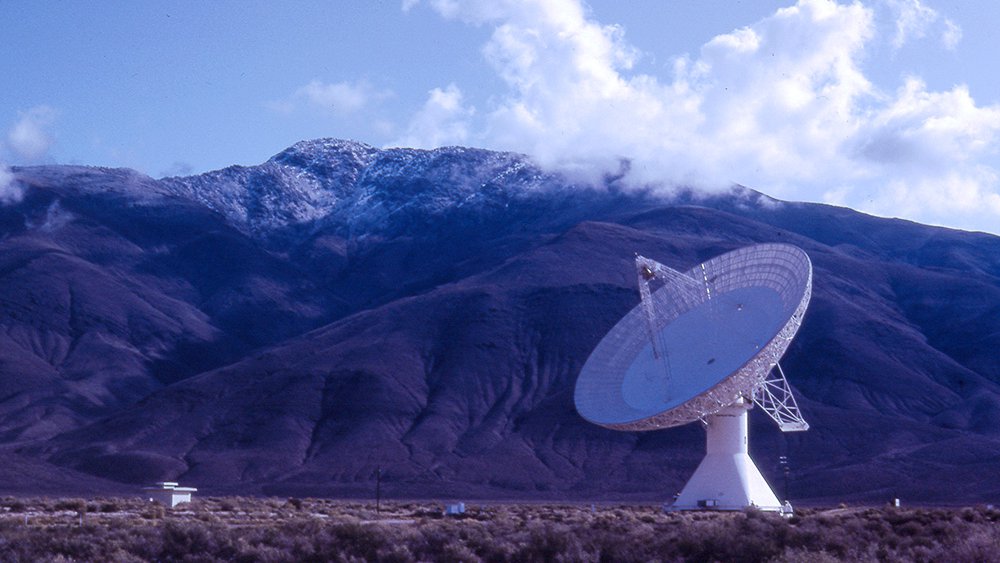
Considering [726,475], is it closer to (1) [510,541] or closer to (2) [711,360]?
(2) [711,360]

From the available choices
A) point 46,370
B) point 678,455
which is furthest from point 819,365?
point 46,370

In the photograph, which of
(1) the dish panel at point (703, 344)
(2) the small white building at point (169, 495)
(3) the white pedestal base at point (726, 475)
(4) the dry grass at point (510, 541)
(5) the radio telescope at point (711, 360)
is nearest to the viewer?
(4) the dry grass at point (510, 541)

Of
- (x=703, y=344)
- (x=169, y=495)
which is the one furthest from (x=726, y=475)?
(x=169, y=495)

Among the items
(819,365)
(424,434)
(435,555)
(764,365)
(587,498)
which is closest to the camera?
(435,555)

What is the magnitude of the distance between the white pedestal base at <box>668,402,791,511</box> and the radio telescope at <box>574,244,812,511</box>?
0.16 ft

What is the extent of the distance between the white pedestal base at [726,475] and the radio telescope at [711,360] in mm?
50

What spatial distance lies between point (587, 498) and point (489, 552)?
9305cm

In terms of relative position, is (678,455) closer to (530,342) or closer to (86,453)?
(530,342)

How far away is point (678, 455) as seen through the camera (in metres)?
146

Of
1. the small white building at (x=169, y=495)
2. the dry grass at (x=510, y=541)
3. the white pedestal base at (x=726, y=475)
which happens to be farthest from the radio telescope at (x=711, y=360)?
the small white building at (x=169, y=495)

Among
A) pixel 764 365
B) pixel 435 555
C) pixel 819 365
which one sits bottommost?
pixel 435 555

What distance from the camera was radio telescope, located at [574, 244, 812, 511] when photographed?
62.0 metres

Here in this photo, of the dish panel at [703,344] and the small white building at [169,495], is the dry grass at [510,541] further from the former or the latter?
the small white building at [169,495]

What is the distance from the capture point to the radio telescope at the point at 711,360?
62.0 metres
